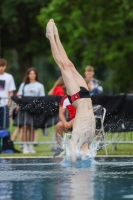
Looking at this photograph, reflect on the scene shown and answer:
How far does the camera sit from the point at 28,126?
19641 mm

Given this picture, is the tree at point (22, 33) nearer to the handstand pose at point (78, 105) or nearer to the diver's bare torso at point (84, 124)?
the handstand pose at point (78, 105)

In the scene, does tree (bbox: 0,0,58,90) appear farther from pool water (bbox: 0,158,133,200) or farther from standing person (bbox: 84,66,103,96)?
pool water (bbox: 0,158,133,200)

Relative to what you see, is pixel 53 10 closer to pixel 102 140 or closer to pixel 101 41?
pixel 101 41

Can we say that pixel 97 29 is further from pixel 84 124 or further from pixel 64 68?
pixel 84 124

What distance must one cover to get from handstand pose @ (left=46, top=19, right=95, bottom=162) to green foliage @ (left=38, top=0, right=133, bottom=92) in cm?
2979

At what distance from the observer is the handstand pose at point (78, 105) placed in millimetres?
13602

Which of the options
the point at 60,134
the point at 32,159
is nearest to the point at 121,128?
the point at 60,134

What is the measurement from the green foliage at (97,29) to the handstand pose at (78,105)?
29792 mm

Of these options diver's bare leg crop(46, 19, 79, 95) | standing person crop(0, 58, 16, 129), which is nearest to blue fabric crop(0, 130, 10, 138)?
standing person crop(0, 58, 16, 129)

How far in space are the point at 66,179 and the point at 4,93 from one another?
848 centimetres

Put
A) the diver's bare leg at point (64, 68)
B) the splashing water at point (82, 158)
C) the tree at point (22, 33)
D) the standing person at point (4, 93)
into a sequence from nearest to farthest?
the splashing water at point (82, 158), the diver's bare leg at point (64, 68), the standing person at point (4, 93), the tree at point (22, 33)

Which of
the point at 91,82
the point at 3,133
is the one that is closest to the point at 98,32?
the point at 91,82

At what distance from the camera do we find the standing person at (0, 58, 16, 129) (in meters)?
19.2

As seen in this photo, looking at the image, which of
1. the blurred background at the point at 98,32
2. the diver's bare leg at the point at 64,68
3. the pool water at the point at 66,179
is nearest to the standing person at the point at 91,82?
the pool water at the point at 66,179
